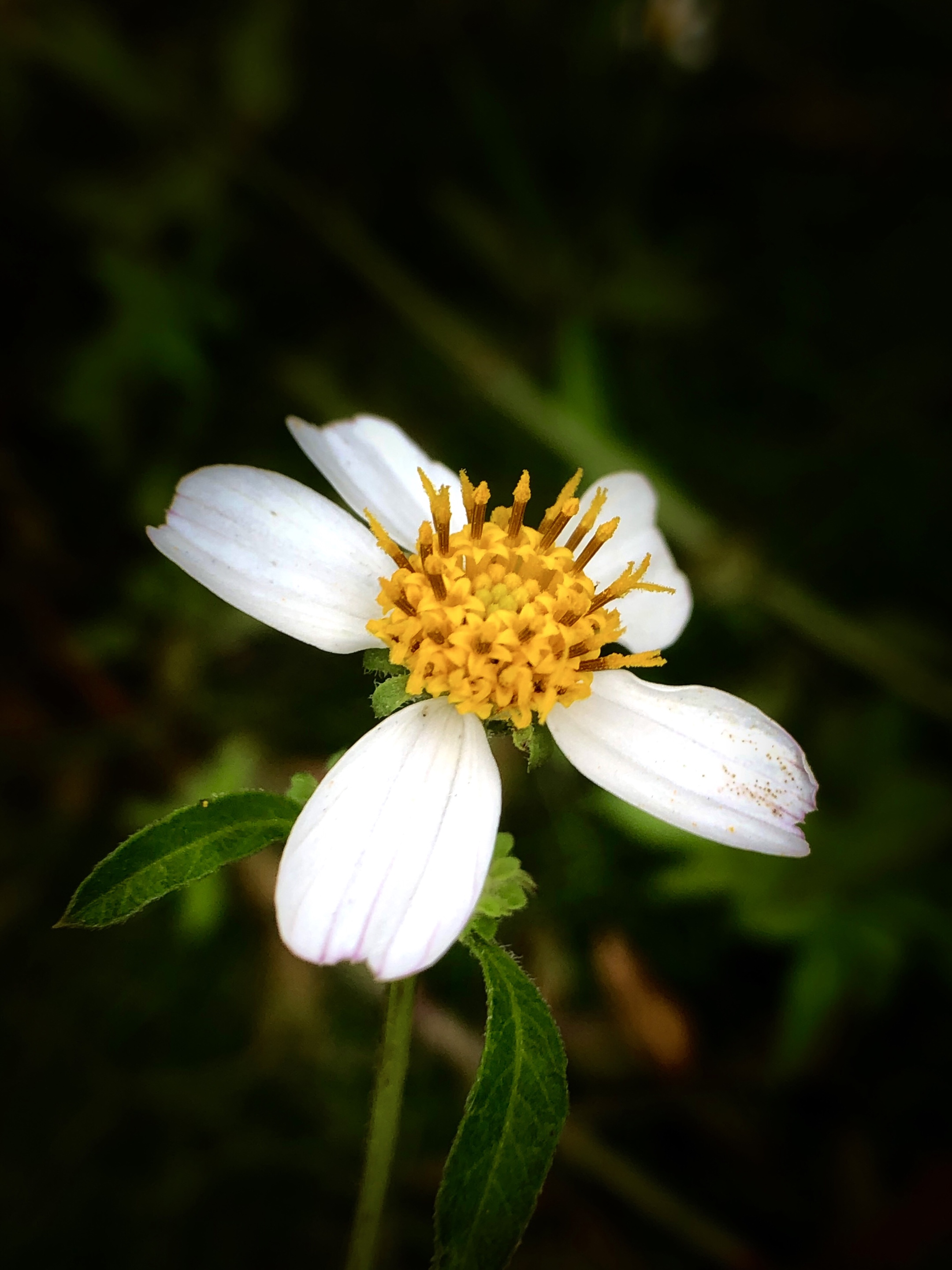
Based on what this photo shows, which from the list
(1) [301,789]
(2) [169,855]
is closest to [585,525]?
(1) [301,789]

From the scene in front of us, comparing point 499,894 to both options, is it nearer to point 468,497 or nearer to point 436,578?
point 436,578

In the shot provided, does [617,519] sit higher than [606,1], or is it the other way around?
[606,1]

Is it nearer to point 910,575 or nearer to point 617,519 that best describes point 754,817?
point 617,519

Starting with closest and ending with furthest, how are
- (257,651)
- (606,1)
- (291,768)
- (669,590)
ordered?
(669,590) → (291,768) → (257,651) → (606,1)

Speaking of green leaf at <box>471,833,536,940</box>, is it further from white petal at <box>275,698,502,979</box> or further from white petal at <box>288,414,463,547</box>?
white petal at <box>288,414,463,547</box>

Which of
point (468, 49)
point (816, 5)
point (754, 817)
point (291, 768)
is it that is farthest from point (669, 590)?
point (816, 5)

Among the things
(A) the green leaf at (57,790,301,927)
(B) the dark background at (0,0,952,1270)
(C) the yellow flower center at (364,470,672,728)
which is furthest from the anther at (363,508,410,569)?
(B) the dark background at (0,0,952,1270)

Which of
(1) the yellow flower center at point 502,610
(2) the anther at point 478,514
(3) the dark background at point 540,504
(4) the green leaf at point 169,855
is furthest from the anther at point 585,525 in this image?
(3) the dark background at point 540,504
